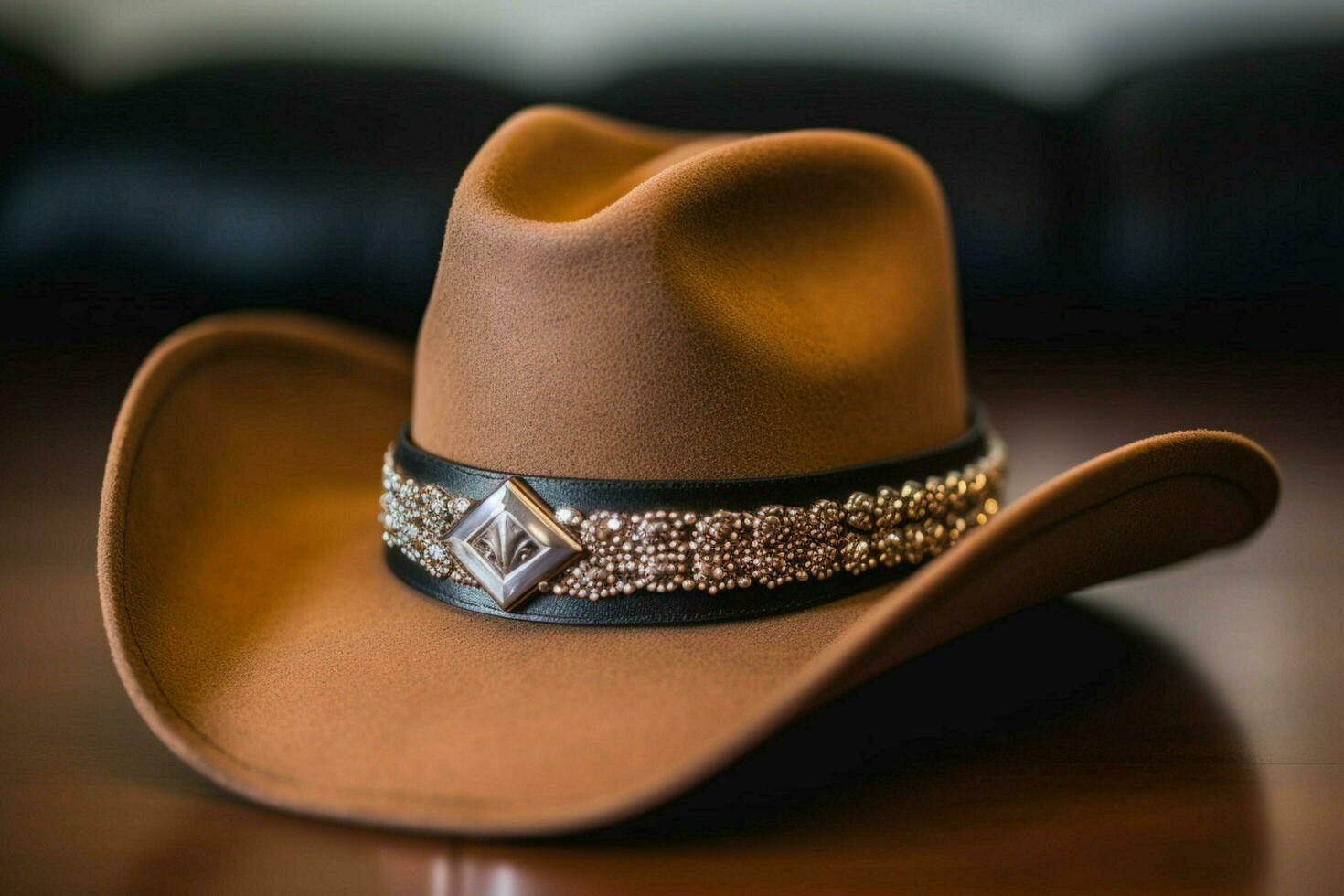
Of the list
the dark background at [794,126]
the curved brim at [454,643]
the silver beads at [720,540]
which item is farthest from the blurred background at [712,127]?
the silver beads at [720,540]

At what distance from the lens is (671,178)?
81 centimetres

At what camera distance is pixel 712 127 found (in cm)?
207

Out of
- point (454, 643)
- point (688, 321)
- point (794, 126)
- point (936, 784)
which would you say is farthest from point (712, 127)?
point (936, 784)

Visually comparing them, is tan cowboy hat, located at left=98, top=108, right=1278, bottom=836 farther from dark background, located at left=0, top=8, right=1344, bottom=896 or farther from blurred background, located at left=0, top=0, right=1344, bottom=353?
blurred background, located at left=0, top=0, right=1344, bottom=353

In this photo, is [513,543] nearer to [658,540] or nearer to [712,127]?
[658,540]

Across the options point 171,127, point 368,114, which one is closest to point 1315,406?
point 368,114

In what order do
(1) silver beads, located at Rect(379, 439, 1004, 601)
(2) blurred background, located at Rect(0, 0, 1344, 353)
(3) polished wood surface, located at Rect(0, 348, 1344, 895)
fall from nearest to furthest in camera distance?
(3) polished wood surface, located at Rect(0, 348, 1344, 895) → (1) silver beads, located at Rect(379, 439, 1004, 601) → (2) blurred background, located at Rect(0, 0, 1344, 353)

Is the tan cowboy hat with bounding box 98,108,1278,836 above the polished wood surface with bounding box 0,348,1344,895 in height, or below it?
above

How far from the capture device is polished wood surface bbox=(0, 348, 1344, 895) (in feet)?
1.98

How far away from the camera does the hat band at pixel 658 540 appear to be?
79cm

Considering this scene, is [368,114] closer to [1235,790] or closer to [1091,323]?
[1091,323]

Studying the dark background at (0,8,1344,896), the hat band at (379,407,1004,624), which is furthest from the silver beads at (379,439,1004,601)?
the dark background at (0,8,1344,896)

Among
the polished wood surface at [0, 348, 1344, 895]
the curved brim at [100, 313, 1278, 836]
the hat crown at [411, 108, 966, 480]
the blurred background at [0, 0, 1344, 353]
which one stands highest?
the blurred background at [0, 0, 1344, 353]

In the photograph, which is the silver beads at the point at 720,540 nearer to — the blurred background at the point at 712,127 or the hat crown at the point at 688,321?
the hat crown at the point at 688,321
